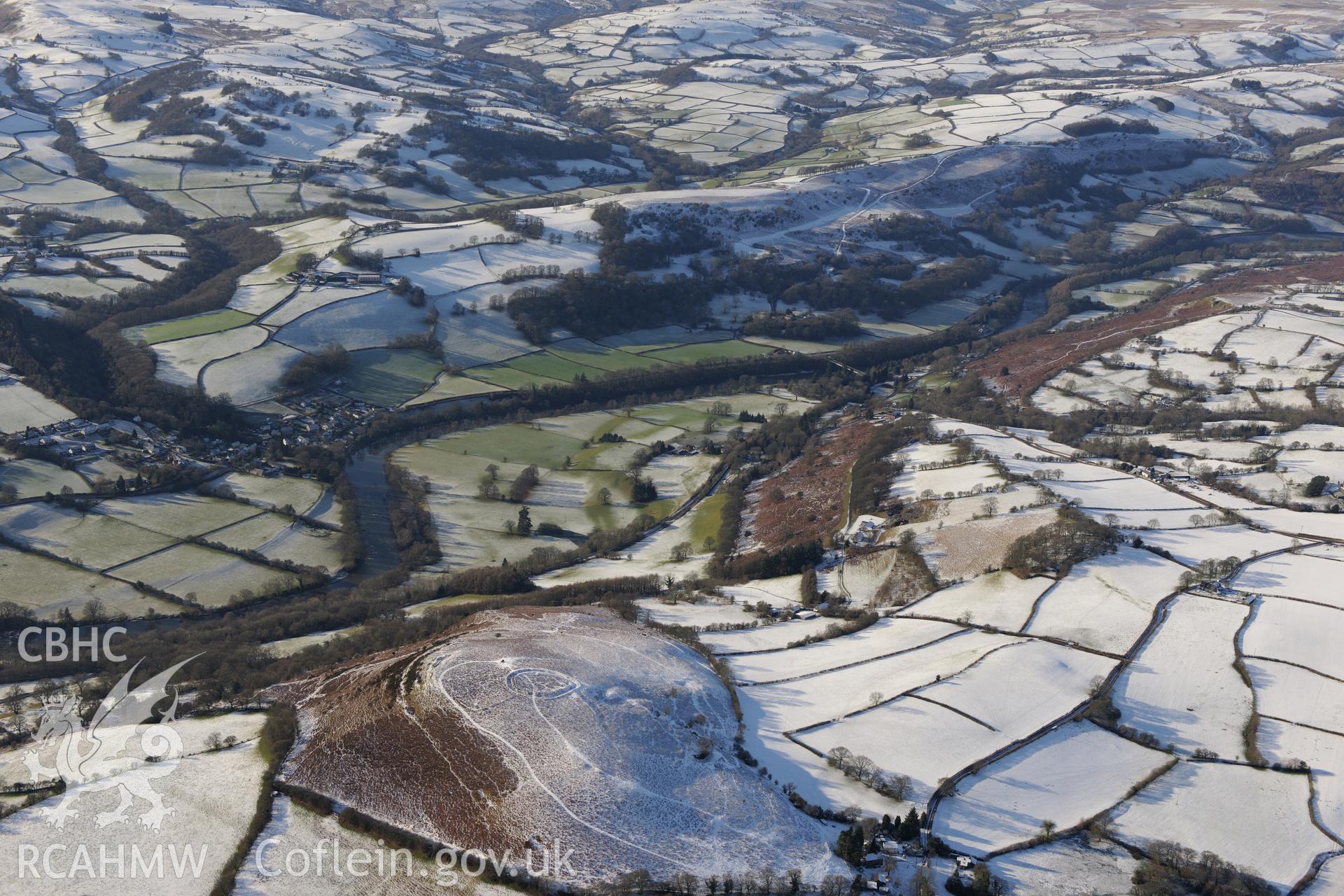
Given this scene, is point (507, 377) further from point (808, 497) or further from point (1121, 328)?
point (1121, 328)

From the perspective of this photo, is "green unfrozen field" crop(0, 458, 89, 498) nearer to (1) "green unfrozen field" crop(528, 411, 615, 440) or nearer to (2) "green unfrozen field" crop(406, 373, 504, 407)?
(2) "green unfrozen field" crop(406, 373, 504, 407)

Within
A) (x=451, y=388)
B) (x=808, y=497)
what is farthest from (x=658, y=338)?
(x=808, y=497)

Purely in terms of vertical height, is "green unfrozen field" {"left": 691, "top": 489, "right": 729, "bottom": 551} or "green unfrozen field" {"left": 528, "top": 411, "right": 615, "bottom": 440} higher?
"green unfrozen field" {"left": 691, "top": 489, "right": 729, "bottom": 551}

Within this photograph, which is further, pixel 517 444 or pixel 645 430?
pixel 645 430

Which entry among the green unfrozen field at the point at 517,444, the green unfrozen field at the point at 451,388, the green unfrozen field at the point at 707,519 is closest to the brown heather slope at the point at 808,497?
the green unfrozen field at the point at 707,519

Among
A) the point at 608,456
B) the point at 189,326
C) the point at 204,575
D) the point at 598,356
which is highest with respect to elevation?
the point at 189,326

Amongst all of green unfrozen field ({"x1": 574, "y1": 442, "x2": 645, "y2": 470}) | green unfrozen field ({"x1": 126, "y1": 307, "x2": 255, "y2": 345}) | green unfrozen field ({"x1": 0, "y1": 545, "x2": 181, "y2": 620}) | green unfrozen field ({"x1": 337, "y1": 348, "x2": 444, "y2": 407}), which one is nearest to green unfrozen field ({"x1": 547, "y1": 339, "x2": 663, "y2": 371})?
green unfrozen field ({"x1": 337, "y1": 348, "x2": 444, "y2": 407})

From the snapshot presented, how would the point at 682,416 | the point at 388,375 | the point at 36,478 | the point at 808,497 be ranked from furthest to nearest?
the point at 388,375
the point at 682,416
the point at 808,497
the point at 36,478
